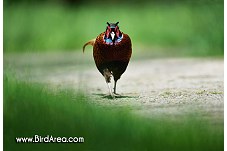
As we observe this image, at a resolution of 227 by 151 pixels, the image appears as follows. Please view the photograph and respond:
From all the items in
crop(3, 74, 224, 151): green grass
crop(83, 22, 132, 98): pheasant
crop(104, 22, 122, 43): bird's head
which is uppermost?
crop(104, 22, 122, 43): bird's head

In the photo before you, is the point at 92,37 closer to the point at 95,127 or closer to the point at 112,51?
the point at 112,51

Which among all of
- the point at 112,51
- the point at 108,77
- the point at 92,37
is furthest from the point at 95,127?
the point at 92,37

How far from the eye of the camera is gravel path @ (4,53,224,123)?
3240 mm

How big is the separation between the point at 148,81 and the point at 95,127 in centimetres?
44

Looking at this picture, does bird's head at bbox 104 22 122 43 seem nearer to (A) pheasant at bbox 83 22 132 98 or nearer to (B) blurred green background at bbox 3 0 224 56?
(A) pheasant at bbox 83 22 132 98

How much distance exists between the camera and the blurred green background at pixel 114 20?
11.2 ft

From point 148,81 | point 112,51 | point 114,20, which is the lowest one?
point 148,81

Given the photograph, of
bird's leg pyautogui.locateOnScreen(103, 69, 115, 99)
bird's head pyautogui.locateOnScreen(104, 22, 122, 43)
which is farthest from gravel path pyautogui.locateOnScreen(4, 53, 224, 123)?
bird's head pyautogui.locateOnScreen(104, 22, 122, 43)

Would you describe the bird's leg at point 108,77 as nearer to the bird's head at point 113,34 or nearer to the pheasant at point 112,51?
the pheasant at point 112,51

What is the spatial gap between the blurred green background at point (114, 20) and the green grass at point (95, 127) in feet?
1.07

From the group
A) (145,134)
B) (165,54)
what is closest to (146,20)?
(165,54)

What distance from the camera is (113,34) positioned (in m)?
3.20

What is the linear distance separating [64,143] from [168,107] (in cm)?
51

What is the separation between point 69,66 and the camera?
11.7 ft
